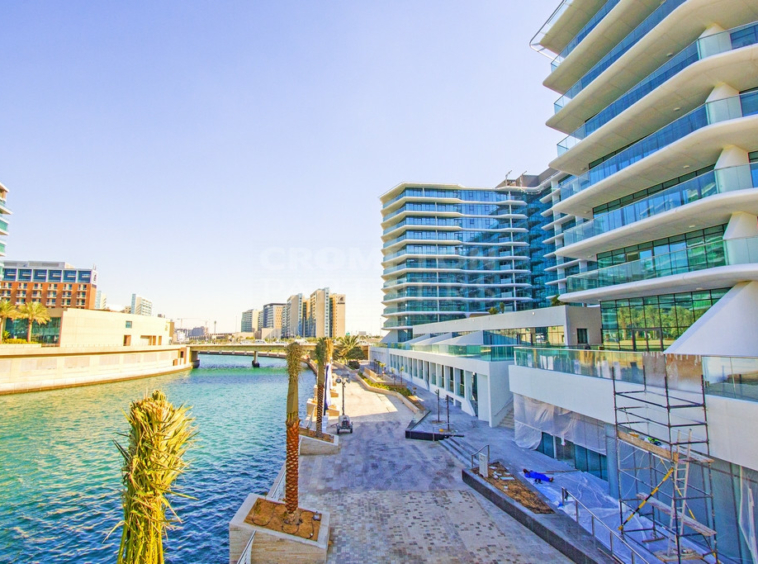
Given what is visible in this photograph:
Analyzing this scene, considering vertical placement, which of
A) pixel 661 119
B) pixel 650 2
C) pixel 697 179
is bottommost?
pixel 697 179

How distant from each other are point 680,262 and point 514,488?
11.2 m

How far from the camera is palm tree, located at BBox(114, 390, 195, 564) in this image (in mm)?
6867

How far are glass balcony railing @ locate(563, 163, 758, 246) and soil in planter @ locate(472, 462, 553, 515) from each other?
12.9m

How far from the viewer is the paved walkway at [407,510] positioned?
36.1ft

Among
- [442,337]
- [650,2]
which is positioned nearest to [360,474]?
[650,2]

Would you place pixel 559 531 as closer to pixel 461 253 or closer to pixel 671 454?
pixel 671 454

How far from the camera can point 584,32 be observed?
→ 2305cm

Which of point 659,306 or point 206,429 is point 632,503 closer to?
point 659,306

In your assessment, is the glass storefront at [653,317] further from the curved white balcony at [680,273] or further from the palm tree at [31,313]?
the palm tree at [31,313]

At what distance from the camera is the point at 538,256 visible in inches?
2744

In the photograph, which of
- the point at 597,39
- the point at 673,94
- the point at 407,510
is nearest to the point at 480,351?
the point at 407,510

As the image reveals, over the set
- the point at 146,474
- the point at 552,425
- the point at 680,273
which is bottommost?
the point at 552,425

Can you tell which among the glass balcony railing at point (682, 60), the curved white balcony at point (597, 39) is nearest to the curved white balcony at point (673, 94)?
the glass balcony railing at point (682, 60)

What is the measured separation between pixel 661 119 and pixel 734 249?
8.07 meters
